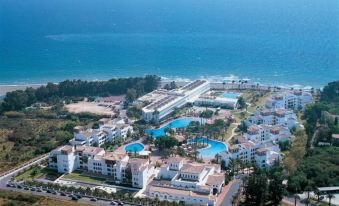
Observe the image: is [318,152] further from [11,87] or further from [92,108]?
A: [11,87]

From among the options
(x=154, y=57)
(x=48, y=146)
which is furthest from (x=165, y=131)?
(x=154, y=57)

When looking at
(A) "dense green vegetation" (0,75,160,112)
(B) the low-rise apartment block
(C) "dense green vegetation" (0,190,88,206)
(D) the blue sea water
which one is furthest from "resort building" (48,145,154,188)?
(D) the blue sea water

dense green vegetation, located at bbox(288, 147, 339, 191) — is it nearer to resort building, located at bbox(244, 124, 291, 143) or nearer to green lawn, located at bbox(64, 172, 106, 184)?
resort building, located at bbox(244, 124, 291, 143)

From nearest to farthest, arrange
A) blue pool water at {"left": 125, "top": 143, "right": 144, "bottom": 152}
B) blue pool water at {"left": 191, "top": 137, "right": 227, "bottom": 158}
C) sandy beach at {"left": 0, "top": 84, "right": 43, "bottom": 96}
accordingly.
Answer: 1. blue pool water at {"left": 191, "top": 137, "right": 227, "bottom": 158}
2. blue pool water at {"left": 125, "top": 143, "right": 144, "bottom": 152}
3. sandy beach at {"left": 0, "top": 84, "right": 43, "bottom": 96}

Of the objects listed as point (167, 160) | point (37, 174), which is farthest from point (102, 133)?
point (167, 160)

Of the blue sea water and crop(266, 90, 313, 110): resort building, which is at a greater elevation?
the blue sea water

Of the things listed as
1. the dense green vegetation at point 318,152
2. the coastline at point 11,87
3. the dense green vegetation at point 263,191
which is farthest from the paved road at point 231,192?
the coastline at point 11,87

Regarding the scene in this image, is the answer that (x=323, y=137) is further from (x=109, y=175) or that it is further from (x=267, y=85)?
(x=267, y=85)

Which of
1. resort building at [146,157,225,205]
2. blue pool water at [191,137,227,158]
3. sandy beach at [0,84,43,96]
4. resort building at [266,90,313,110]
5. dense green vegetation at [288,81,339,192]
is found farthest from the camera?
sandy beach at [0,84,43,96]
